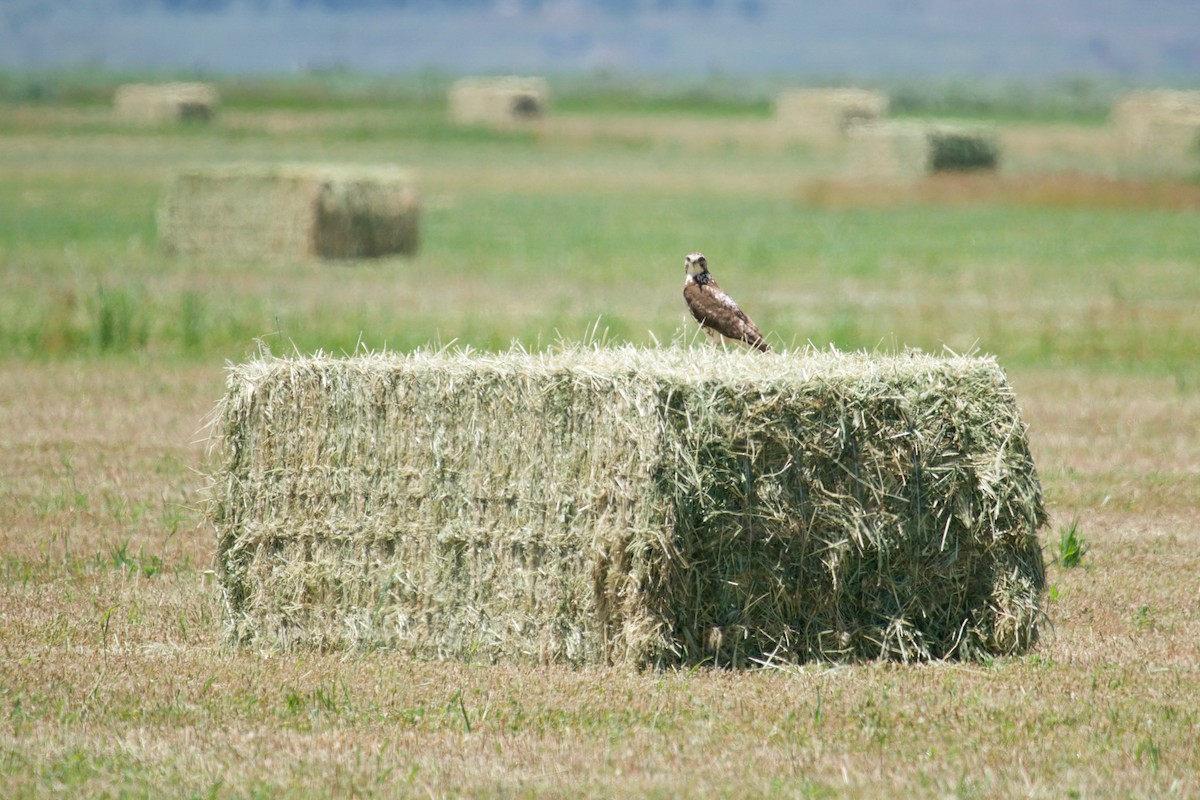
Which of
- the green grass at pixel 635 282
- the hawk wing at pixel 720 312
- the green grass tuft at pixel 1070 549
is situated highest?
the hawk wing at pixel 720 312

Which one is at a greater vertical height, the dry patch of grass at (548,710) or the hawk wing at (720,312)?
the hawk wing at (720,312)

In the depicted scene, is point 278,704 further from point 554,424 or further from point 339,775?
point 554,424

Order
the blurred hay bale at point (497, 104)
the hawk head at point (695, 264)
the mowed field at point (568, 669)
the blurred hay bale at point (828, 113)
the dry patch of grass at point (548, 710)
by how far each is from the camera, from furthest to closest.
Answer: the blurred hay bale at point (497, 104) < the blurred hay bale at point (828, 113) < the hawk head at point (695, 264) < the mowed field at point (568, 669) < the dry patch of grass at point (548, 710)

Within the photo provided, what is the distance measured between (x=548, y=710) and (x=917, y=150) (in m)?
34.1

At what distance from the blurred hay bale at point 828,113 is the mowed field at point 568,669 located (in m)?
25.9

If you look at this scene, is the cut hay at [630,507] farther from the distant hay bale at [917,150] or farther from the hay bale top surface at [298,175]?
the distant hay bale at [917,150]

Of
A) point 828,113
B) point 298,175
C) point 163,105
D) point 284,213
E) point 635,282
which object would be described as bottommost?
point 635,282

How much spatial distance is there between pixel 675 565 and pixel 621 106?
80744 mm

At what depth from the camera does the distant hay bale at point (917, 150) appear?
38.9m

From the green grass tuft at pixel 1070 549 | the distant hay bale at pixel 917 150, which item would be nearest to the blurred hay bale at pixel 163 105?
the distant hay bale at pixel 917 150

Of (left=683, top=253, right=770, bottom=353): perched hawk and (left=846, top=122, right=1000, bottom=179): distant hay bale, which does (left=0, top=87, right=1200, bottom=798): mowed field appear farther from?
(left=846, top=122, right=1000, bottom=179): distant hay bale

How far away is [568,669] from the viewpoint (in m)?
7.22

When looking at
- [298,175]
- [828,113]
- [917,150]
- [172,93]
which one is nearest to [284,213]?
[298,175]

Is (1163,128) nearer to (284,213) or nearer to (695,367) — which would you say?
(284,213)
